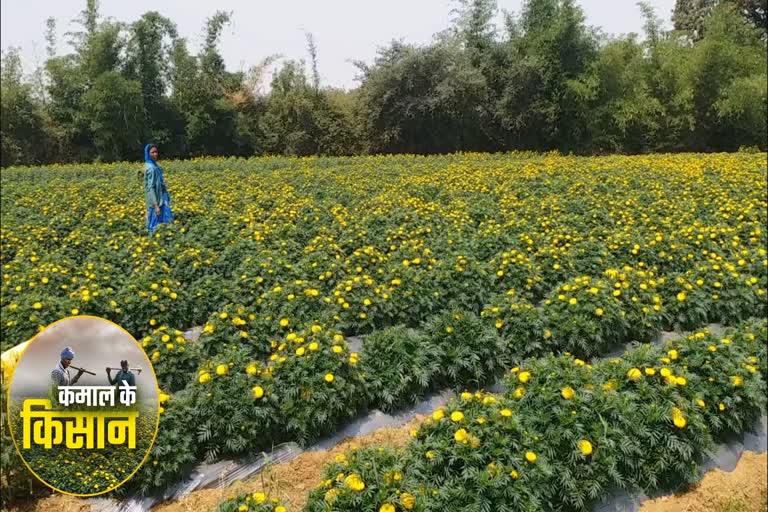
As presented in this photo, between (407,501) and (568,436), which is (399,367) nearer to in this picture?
(568,436)

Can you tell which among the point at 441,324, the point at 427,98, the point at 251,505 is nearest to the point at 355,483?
the point at 251,505

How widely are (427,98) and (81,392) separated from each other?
22806 millimetres

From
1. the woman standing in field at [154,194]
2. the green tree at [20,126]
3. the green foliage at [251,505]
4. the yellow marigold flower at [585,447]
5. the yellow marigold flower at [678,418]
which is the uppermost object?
the green tree at [20,126]

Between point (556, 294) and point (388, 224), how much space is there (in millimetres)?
3046

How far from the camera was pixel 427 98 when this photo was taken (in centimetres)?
2336

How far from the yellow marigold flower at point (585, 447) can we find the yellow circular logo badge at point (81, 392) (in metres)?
2.07

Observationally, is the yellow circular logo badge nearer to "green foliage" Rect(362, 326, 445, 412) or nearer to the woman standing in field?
"green foliage" Rect(362, 326, 445, 412)

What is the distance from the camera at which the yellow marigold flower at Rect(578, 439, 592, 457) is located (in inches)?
108

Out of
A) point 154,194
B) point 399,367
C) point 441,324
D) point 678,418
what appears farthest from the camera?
point 154,194

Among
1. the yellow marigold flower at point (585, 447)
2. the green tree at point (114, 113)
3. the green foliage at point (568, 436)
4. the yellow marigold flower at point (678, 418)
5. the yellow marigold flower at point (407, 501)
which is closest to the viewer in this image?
the yellow marigold flower at point (407, 501)

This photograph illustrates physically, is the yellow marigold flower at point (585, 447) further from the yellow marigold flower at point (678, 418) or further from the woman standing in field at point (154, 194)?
the woman standing in field at point (154, 194)

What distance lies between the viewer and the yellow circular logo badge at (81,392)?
2.01 m

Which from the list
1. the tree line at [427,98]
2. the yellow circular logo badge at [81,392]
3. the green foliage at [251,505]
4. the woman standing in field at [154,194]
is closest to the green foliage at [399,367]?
the green foliage at [251,505]

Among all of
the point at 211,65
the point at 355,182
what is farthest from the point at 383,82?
the point at 355,182
